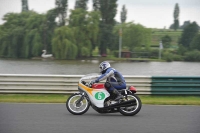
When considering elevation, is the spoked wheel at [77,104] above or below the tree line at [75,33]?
below

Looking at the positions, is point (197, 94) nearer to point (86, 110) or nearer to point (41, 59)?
point (86, 110)

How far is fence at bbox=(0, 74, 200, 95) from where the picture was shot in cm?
1248

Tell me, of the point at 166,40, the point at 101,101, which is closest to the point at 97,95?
the point at 101,101

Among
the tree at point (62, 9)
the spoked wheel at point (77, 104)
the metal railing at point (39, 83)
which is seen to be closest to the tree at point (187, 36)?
the metal railing at point (39, 83)

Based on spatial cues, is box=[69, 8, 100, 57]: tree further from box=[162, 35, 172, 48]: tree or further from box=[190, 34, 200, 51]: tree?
box=[190, 34, 200, 51]: tree

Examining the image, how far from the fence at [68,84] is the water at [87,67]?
2.43 ft

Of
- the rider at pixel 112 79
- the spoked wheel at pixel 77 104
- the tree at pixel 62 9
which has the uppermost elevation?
the tree at pixel 62 9

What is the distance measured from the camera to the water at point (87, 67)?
13.4 m

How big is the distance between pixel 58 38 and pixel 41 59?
1.83 meters

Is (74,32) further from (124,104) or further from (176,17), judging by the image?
(124,104)

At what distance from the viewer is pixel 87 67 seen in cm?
1527

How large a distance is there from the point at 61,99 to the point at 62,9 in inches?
264

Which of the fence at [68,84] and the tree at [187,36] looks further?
the fence at [68,84]

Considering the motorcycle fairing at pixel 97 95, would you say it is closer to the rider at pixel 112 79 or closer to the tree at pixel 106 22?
the rider at pixel 112 79
